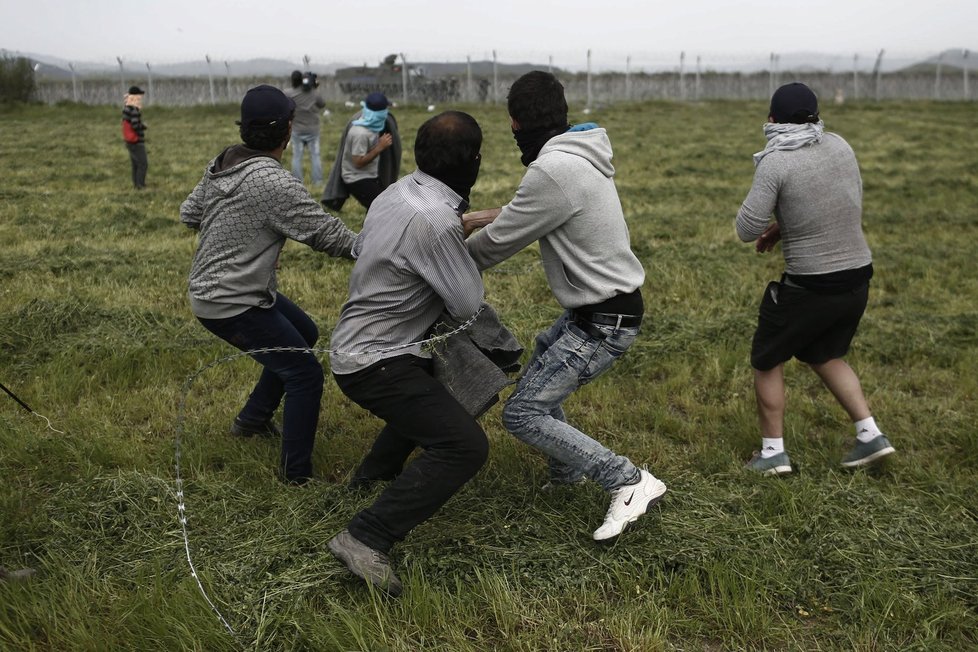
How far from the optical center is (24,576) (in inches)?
134

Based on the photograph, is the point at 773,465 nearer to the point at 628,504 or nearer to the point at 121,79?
the point at 628,504

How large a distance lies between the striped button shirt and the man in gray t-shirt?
479 cm

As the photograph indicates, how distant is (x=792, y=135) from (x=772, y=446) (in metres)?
1.52

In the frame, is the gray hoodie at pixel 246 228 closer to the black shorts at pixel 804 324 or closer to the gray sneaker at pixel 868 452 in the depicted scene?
the black shorts at pixel 804 324

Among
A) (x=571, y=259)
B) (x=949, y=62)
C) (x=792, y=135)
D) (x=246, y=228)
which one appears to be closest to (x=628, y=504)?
(x=571, y=259)

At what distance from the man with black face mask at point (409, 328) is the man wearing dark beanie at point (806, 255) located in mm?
1610

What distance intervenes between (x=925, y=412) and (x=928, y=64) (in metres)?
44.9

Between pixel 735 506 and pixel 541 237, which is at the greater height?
pixel 541 237

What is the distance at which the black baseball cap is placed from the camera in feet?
12.8

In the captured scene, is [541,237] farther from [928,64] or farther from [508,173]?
[928,64]

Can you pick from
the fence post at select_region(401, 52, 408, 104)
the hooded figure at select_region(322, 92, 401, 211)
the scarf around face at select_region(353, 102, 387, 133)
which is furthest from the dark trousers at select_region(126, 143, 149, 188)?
the fence post at select_region(401, 52, 408, 104)

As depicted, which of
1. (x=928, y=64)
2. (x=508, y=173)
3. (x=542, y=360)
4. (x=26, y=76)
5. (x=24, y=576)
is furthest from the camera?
(x=928, y=64)

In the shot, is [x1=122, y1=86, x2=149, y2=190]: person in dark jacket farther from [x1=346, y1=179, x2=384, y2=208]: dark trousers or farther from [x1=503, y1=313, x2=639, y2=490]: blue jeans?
[x1=503, y1=313, x2=639, y2=490]: blue jeans

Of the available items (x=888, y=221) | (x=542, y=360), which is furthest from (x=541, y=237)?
(x=888, y=221)
